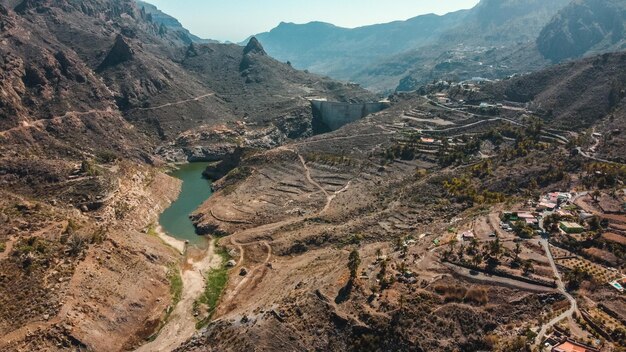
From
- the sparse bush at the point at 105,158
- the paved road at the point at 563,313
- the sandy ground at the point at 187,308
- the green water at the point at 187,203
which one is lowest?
the sandy ground at the point at 187,308

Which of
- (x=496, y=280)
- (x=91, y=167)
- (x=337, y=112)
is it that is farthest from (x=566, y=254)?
(x=337, y=112)

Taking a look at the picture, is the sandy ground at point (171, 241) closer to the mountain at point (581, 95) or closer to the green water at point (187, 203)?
the green water at point (187, 203)

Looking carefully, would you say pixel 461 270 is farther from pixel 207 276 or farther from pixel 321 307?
pixel 207 276

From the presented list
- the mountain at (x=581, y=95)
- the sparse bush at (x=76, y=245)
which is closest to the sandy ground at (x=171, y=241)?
the sparse bush at (x=76, y=245)

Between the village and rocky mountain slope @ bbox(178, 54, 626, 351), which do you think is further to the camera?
rocky mountain slope @ bbox(178, 54, 626, 351)

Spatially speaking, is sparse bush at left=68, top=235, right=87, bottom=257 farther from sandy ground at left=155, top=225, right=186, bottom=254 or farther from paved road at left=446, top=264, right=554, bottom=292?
paved road at left=446, top=264, right=554, bottom=292

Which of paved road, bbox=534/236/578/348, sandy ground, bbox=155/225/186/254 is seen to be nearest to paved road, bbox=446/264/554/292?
paved road, bbox=534/236/578/348

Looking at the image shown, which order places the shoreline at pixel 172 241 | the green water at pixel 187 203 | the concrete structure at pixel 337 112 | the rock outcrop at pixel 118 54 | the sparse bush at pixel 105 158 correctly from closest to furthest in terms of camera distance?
the shoreline at pixel 172 241 < the green water at pixel 187 203 < the sparse bush at pixel 105 158 < the rock outcrop at pixel 118 54 < the concrete structure at pixel 337 112
